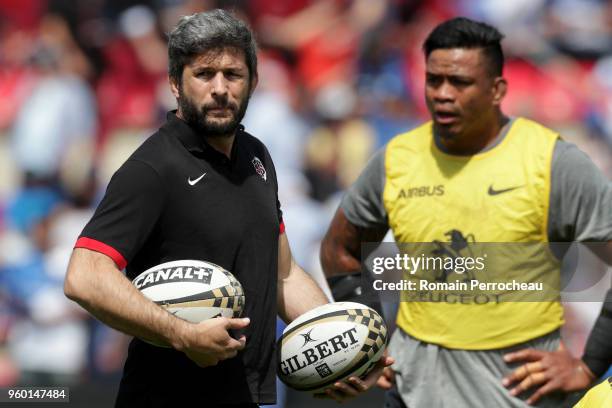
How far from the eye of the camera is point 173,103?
8.77 m

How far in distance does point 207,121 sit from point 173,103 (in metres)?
5.06

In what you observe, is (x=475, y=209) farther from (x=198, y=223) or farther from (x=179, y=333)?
(x=179, y=333)

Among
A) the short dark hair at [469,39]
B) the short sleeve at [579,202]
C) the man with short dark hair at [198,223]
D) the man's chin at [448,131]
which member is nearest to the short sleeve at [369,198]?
the man's chin at [448,131]

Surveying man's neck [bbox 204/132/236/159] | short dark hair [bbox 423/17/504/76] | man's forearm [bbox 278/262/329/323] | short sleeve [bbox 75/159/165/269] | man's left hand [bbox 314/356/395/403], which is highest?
short dark hair [bbox 423/17/504/76]

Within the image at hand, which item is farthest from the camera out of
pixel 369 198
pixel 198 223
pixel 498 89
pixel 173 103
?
pixel 173 103

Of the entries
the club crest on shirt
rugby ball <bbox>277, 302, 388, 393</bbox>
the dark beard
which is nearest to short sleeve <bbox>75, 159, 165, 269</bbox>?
the dark beard

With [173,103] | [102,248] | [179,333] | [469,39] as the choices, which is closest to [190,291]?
[179,333]

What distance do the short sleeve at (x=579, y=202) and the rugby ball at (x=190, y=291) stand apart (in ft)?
5.56

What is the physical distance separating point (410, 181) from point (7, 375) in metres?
4.76

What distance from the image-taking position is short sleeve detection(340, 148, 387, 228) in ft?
16.8

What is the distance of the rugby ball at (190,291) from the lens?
3.56m

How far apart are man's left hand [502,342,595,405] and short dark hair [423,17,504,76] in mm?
1303

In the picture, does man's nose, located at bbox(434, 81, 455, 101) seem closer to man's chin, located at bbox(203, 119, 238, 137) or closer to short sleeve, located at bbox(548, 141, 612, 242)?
short sleeve, located at bbox(548, 141, 612, 242)

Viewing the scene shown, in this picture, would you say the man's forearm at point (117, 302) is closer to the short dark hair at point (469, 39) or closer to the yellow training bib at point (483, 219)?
the yellow training bib at point (483, 219)
